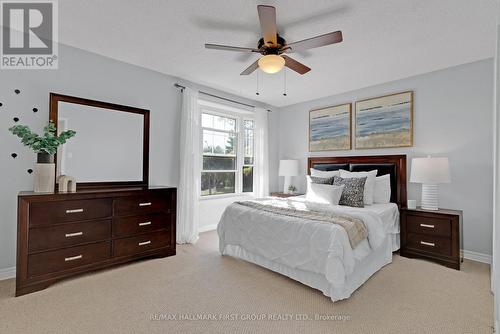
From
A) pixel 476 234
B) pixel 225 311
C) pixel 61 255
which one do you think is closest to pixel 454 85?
pixel 476 234

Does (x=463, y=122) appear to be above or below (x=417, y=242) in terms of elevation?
above

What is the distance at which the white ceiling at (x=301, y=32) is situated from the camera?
219 cm

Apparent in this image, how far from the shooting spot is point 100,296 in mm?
2297

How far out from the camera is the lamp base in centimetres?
327

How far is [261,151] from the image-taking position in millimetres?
5223

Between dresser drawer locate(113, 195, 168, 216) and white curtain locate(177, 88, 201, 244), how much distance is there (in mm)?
649

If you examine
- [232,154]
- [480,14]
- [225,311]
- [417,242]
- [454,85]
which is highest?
[480,14]

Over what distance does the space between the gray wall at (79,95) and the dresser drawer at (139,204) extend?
0.61 metres

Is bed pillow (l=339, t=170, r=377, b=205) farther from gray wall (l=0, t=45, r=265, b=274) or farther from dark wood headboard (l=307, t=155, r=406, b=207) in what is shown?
gray wall (l=0, t=45, r=265, b=274)

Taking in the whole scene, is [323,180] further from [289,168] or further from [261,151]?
[261,151]

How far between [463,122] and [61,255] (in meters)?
5.07

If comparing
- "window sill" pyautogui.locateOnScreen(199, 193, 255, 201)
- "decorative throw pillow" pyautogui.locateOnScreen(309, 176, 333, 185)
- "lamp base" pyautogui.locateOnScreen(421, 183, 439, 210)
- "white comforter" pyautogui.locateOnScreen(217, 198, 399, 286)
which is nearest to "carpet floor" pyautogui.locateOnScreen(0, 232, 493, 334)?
"white comforter" pyautogui.locateOnScreen(217, 198, 399, 286)

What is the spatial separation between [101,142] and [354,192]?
11.3 feet

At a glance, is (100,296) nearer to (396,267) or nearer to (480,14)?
(396,267)
